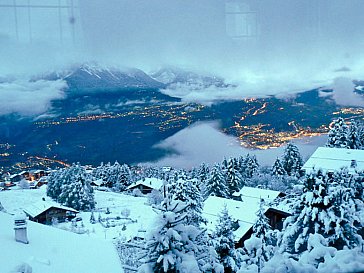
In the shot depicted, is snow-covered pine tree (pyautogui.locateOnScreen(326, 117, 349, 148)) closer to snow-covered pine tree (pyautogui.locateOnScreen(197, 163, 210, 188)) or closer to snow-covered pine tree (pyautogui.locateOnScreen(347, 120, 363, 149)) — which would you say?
snow-covered pine tree (pyautogui.locateOnScreen(347, 120, 363, 149))

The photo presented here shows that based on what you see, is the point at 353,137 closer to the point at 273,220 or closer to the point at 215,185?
the point at 215,185

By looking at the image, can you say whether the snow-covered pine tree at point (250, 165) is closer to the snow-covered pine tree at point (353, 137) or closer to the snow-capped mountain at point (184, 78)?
the snow-capped mountain at point (184, 78)

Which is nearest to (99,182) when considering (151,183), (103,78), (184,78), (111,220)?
(151,183)

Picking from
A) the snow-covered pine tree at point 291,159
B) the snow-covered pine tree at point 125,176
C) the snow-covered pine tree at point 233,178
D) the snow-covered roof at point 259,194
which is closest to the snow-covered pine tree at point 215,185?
the snow-covered roof at point 259,194

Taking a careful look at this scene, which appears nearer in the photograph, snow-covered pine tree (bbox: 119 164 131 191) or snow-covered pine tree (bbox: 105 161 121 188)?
snow-covered pine tree (bbox: 119 164 131 191)

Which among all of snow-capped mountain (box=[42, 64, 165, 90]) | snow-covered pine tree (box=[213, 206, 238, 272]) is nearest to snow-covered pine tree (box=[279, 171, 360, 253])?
snow-covered pine tree (box=[213, 206, 238, 272])
